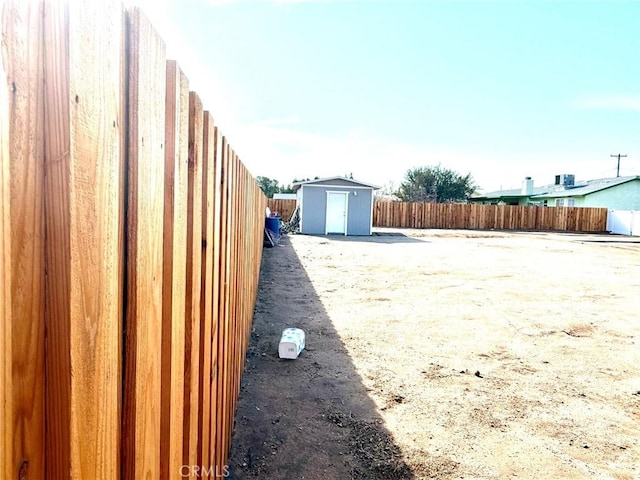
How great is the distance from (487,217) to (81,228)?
32.5 m

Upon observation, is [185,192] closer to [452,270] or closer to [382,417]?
[382,417]

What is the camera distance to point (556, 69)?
924 inches

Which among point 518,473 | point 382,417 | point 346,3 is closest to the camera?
point 518,473

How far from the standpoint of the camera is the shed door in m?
21.0

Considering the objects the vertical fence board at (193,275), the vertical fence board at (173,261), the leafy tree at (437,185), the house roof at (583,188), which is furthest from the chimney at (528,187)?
the vertical fence board at (173,261)

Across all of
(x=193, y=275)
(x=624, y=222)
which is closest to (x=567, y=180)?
(x=624, y=222)

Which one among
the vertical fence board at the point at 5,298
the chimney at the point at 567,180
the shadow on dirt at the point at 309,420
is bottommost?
the shadow on dirt at the point at 309,420

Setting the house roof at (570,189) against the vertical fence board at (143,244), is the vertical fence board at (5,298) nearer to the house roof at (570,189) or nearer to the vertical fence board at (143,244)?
the vertical fence board at (143,244)

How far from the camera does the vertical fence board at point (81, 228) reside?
1.84 ft

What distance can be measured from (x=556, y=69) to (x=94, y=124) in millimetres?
28390

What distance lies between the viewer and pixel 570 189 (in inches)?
1406

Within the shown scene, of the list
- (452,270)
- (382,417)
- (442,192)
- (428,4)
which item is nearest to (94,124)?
(382,417)

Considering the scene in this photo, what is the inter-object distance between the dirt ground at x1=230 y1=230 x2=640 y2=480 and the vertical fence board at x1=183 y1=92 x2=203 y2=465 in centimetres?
117

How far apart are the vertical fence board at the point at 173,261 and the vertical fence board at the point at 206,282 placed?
283 millimetres
